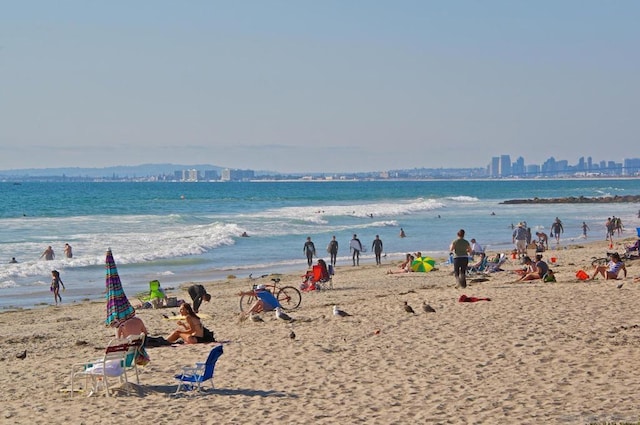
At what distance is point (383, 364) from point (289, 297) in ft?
19.6

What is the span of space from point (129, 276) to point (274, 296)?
12023mm

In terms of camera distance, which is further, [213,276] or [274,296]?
[213,276]

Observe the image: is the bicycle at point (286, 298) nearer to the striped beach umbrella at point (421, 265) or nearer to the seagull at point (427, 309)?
the seagull at point (427, 309)

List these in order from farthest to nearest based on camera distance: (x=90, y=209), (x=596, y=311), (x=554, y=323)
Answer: (x=90, y=209), (x=596, y=311), (x=554, y=323)

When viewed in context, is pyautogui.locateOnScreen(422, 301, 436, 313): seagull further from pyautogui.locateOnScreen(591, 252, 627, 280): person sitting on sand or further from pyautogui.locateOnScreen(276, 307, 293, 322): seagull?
pyautogui.locateOnScreen(591, 252, 627, 280): person sitting on sand

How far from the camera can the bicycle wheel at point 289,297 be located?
17.5m

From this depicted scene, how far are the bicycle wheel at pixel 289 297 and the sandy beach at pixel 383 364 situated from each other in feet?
0.69

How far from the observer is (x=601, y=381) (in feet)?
33.4

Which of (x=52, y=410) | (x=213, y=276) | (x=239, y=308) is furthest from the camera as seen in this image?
(x=213, y=276)

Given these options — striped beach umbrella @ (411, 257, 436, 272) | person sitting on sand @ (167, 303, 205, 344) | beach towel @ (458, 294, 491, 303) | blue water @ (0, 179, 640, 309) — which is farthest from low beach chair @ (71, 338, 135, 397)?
striped beach umbrella @ (411, 257, 436, 272)

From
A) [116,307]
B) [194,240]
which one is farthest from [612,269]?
[194,240]

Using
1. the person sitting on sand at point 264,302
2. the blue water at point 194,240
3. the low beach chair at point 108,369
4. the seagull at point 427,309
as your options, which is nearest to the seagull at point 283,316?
the person sitting on sand at point 264,302

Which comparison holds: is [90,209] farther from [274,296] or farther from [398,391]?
[398,391]

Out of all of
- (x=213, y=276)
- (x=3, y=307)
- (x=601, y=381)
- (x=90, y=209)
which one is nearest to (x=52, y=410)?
(x=601, y=381)
